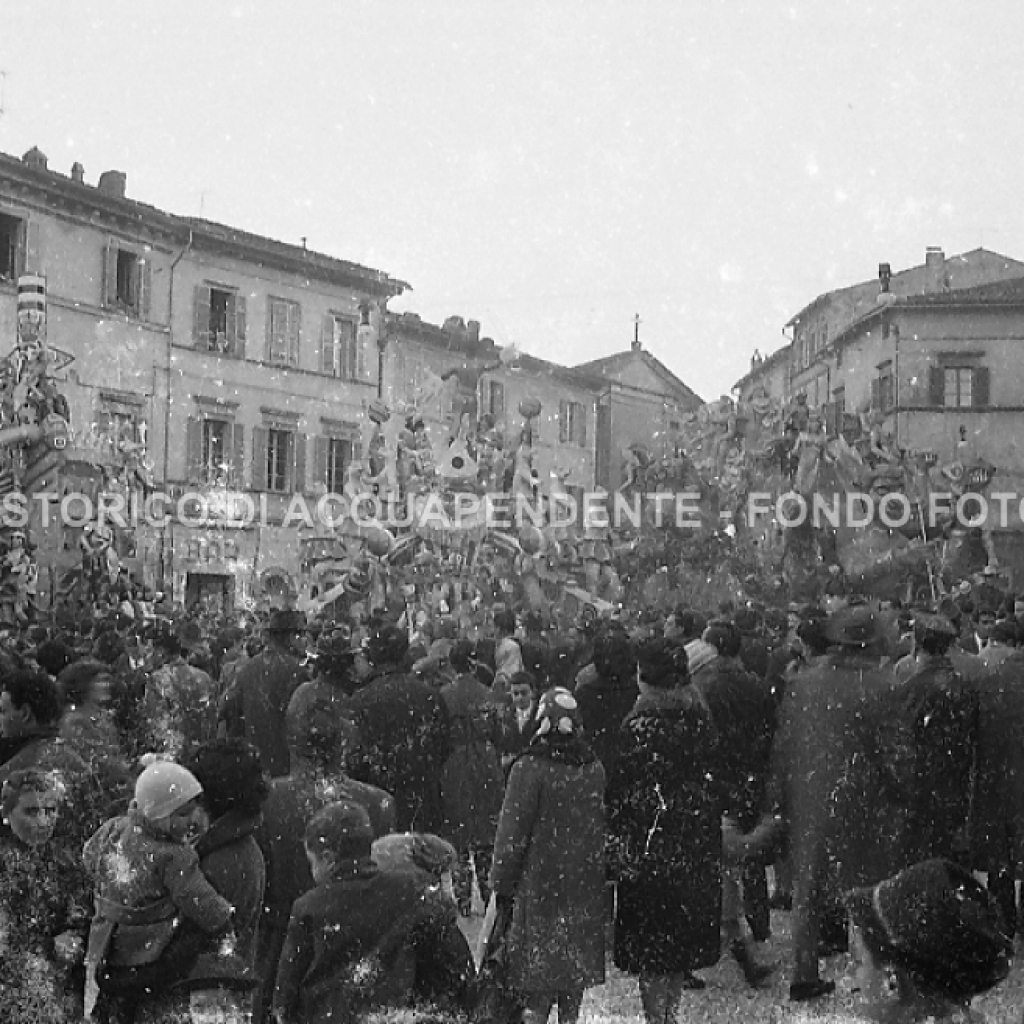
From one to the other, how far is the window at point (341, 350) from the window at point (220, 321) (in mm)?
2867

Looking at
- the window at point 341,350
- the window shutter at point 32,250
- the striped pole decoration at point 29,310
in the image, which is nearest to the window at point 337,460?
the window at point 341,350

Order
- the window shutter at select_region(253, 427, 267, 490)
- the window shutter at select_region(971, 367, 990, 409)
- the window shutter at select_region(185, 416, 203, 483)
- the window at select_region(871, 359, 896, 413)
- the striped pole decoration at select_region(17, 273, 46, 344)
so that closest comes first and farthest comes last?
the striped pole decoration at select_region(17, 273, 46, 344)
the window shutter at select_region(185, 416, 203, 483)
the window shutter at select_region(253, 427, 267, 490)
the window shutter at select_region(971, 367, 990, 409)
the window at select_region(871, 359, 896, 413)

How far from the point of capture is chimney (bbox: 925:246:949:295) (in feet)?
136

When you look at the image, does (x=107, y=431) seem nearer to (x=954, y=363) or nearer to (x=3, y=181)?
(x=3, y=181)

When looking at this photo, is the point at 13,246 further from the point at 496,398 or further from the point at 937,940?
the point at 937,940

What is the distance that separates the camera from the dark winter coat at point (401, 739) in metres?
7.00

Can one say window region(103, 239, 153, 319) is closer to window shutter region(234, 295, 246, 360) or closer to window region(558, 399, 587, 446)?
window shutter region(234, 295, 246, 360)

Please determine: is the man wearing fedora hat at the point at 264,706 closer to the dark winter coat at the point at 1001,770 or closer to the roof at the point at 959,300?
the dark winter coat at the point at 1001,770

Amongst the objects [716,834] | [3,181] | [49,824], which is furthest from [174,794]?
[3,181]

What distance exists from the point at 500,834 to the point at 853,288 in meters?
39.0

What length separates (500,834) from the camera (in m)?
5.59

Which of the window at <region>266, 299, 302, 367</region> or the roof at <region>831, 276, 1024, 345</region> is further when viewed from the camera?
the roof at <region>831, 276, 1024, 345</region>

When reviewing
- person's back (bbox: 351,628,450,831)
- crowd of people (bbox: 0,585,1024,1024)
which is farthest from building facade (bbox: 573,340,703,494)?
person's back (bbox: 351,628,450,831)

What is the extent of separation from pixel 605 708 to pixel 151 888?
3.79 metres
